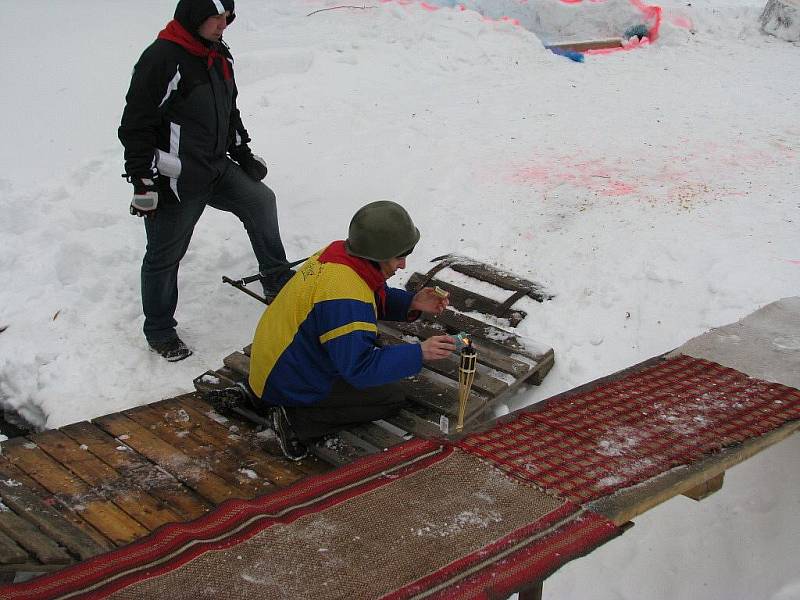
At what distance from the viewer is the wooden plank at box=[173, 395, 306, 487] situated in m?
3.96

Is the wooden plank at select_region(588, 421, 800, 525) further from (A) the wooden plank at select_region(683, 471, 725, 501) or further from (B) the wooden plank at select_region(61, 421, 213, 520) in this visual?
(B) the wooden plank at select_region(61, 421, 213, 520)

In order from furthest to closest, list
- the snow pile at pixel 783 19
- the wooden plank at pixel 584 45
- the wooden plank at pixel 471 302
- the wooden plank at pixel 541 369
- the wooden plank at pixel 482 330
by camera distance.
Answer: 1. the snow pile at pixel 783 19
2. the wooden plank at pixel 584 45
3. the wooden plank at pixel 471 302
4. the wooden plank at pixel 482 330
5. the wooden plank at pixel 541 369

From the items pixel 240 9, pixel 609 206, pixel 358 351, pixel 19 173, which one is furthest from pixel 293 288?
pixel 240 9

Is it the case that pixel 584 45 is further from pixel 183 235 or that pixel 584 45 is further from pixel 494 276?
pixel 183 235

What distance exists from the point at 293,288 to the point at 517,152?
4030 millimetres

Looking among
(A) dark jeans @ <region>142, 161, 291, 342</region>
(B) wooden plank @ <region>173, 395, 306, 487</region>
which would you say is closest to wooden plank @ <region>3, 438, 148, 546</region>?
(B) wooden plank @ <region>173, 395, 306, 487</region>

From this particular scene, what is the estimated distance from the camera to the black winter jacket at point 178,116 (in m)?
4.56

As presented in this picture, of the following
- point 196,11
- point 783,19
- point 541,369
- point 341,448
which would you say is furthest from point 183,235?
point 783,19

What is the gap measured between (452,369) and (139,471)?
1.84 metres

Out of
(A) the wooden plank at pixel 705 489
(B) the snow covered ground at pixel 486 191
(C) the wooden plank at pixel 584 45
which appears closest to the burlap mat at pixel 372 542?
(A) the wooden plank at pixel 705 489

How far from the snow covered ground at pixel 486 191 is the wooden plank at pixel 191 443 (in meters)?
0.48

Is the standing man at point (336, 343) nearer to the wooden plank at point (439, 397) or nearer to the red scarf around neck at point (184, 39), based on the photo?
the wooden plank at point (439, 397)

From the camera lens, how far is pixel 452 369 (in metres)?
4.74

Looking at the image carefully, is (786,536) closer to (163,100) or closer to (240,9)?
(163,100)
